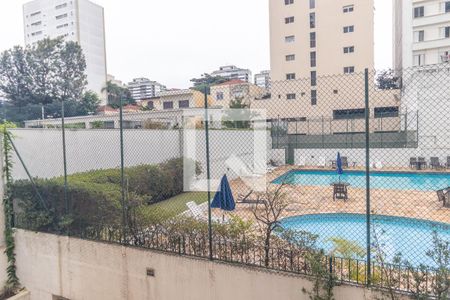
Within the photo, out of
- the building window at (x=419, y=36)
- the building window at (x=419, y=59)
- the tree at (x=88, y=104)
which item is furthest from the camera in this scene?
the tree at (x=88, y=104)

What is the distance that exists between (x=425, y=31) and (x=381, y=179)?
2333 cm

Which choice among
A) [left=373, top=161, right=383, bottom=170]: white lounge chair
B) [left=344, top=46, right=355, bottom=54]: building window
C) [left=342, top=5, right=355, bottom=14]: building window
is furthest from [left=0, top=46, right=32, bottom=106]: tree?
[left=373, top=161, right=383, bottom=170]: white lounge chair

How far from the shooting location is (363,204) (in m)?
10.8

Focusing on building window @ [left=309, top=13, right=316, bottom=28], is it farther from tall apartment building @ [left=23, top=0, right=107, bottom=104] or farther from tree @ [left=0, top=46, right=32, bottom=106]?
tall apartment building @ [left=23, top=0, right=107, bottom=104]

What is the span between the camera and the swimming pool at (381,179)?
14.2 m

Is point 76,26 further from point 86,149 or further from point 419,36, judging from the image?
point 86,149

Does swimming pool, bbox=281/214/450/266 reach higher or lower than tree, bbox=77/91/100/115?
lower

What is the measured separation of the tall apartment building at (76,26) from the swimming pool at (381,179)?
7045 centimetres

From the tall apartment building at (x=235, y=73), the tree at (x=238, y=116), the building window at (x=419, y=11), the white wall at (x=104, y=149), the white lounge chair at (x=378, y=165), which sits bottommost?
the white lounge chair at (x=378, y=165)

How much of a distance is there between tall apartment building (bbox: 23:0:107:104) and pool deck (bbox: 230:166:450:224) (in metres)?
74.1

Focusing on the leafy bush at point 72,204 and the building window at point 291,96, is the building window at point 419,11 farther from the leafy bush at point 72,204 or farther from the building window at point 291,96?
the leafy bush at point 72,204

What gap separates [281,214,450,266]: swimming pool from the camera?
7328 millimetres

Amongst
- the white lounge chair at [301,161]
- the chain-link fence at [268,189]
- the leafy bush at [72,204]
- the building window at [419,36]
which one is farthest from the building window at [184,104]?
the leafy bush at [72,204]

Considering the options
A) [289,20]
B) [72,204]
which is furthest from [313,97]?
[72,204]
